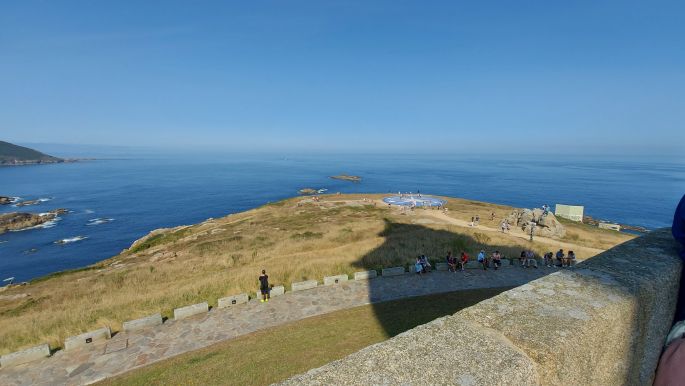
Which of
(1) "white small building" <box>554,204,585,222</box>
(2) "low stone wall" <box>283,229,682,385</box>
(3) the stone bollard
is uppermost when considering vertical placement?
(2) "low stone wall" <box>283,229,682,385</box>

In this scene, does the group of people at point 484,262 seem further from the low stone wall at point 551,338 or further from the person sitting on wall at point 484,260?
the low stone wall at point 551,338

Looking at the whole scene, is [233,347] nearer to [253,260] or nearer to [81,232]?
[253,260]

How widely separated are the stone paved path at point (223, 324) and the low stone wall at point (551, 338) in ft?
37.6

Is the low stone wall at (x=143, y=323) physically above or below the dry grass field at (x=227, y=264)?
above

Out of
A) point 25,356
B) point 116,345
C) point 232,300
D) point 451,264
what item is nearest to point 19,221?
point 25,356

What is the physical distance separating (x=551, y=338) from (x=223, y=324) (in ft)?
43.1

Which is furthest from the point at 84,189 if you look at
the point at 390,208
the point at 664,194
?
the point at 664,194

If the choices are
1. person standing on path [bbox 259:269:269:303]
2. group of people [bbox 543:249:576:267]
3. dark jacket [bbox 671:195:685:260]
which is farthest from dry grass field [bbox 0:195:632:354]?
dark jacket [bbox 671:195:685:260]

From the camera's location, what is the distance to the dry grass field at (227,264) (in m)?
14.8

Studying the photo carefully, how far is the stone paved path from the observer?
10.5 m

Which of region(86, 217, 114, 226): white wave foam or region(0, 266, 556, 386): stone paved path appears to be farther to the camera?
region(86, 217, 114, 226): white wave foam

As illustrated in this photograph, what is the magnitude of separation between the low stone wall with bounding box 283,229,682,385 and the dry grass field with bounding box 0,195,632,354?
14896mm

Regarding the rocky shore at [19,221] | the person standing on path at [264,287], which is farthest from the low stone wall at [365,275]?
the rocky shore at [19,221]

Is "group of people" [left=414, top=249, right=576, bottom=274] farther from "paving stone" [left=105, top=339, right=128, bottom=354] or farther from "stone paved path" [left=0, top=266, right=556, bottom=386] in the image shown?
"paving stone" [left=105, top=339, right=128, bottom=354]
